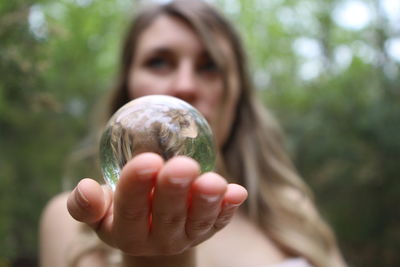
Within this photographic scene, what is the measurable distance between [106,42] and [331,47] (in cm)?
877

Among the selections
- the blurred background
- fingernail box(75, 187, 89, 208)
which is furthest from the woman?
the blurred background

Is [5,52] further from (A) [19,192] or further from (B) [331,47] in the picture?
(B) [331,47]

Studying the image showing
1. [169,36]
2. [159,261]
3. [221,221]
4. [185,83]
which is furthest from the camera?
[169,36]

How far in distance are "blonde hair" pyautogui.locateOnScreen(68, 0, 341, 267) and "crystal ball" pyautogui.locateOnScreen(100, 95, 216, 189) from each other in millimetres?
1620

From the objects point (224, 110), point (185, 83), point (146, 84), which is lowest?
point (224, 110)

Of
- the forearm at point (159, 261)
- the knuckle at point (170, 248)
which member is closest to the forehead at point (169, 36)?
the forearm at point (159, 261)

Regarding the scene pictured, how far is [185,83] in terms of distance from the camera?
262 cm

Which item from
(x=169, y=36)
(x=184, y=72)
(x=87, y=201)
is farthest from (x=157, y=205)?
(x=169, y=36)

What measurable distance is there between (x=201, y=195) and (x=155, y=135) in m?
0.28

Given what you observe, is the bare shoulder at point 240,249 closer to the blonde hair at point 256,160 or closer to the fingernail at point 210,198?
the blonde hair at point 256,160

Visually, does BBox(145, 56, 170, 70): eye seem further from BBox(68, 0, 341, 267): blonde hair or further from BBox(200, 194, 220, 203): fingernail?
BBox(200, 194, 220, 203): fingernail

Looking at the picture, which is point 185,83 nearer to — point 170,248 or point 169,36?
point 169,36

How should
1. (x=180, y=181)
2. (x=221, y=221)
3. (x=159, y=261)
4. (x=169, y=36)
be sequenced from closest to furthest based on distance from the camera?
(x=180, y=181)
(x=221, y=221)
(x=159, y=261)
(x=169, y=36)

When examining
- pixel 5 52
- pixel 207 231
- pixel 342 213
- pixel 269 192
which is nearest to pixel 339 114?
pixel 342 213
